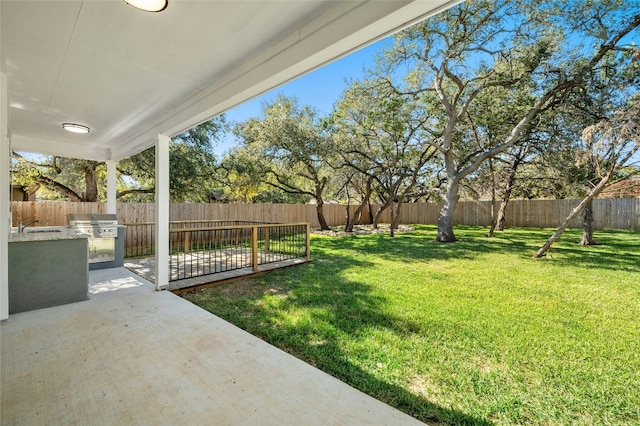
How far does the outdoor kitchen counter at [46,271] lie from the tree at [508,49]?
9.39m

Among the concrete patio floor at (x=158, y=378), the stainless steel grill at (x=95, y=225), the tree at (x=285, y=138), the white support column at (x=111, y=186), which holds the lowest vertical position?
the concrete patio floor at (x=158, y=378)

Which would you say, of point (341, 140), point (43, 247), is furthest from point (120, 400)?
point (341, 140)

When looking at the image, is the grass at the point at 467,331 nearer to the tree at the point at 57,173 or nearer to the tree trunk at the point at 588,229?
the tree trunk at the point at 588,229

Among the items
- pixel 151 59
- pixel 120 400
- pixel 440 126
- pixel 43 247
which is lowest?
pixel 120 400

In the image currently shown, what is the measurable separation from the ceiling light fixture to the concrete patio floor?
2490 millimetres

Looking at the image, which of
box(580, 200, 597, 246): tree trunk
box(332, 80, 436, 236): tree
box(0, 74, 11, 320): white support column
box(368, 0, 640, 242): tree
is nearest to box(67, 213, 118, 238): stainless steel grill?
box(0, 74, 11, 320): white support column

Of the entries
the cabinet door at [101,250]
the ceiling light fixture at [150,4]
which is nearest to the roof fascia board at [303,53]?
the ceiling light fixture at [150,4]

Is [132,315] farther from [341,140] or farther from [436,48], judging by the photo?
[436,48]

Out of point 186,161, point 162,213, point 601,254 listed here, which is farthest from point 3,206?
point 601,254

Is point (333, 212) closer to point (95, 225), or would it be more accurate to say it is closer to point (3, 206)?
point (95, 225)

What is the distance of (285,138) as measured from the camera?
9.30 m

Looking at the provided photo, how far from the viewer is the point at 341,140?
1071 cm

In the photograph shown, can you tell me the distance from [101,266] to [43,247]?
2031mm

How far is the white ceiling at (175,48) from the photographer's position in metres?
1.78
